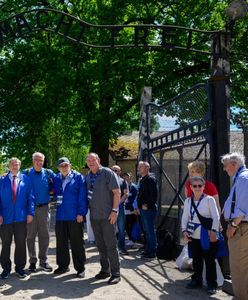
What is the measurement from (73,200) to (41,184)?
77 cm

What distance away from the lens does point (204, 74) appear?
73.8 ft

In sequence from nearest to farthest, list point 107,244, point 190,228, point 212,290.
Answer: point 212,290
point 190,228
point 107,244

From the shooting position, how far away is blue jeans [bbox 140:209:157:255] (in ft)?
30.8

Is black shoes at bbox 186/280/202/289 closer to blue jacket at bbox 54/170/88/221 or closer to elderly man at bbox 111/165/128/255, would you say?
blue jacket at bbox 54/170/88/221

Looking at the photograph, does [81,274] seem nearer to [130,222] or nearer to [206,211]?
[206,211]

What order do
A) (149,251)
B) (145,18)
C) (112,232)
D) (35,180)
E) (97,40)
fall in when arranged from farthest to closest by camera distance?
(145,18) → (97,40) → (149,251) → (35,180) → (112,232)

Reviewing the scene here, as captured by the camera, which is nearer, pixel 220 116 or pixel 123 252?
pixel 220 116

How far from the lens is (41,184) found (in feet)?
27.3

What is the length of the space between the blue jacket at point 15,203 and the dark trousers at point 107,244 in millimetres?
1070

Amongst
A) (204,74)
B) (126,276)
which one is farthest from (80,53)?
(126,276)

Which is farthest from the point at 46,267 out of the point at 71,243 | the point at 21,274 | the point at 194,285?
the point at 194,285

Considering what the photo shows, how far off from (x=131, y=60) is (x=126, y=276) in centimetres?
1335

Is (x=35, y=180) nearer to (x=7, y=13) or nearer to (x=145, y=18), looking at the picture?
(x=145, y=18)

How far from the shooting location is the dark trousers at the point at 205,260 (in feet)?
22.7
